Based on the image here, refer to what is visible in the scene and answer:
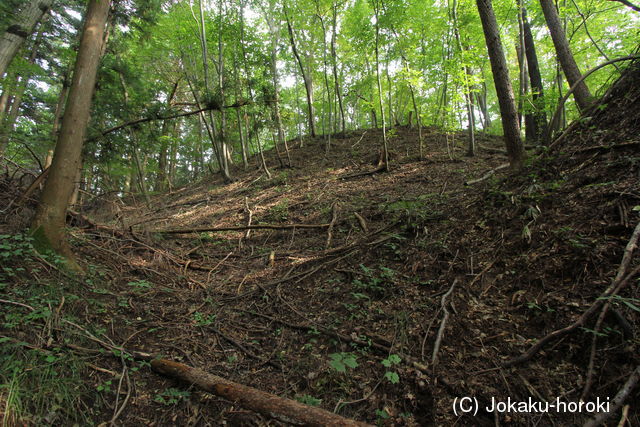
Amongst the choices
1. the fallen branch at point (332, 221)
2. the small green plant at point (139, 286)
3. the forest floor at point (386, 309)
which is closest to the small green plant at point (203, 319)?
the forest floor at point (386, 309)

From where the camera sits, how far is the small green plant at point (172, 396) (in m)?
2.38

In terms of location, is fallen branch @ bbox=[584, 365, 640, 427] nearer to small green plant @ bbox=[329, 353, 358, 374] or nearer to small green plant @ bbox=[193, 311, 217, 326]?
small green plant @ bbox=[329, 353, 358, 374]

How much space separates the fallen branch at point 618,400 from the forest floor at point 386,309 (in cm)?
5

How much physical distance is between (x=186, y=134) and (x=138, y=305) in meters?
26.1

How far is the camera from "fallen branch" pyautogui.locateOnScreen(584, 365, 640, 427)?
1684mm

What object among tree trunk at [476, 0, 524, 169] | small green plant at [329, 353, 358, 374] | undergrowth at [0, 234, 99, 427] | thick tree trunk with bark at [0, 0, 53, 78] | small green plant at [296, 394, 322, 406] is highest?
thick tree trunk with bark at [0, 0, 53, 78]

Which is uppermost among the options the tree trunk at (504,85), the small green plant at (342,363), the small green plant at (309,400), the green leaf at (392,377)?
the tree trunk at (504,85)

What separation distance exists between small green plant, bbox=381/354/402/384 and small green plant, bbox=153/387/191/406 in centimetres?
182

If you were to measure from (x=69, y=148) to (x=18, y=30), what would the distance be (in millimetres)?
3049

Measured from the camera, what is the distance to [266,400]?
2.10m

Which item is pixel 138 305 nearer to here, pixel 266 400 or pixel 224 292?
pixel 224 292

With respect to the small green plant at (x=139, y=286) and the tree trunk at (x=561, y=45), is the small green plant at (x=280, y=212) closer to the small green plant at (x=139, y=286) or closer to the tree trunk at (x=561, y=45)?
the small green plant at (x=139, y=286)

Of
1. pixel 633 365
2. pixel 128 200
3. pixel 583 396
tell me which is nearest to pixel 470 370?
pixel 583 396

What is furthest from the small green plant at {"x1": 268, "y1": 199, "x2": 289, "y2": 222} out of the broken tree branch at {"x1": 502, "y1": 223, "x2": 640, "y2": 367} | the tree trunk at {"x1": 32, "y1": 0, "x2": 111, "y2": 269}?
the broken tree branch at {"x1": 502, "y1": 223, "x2": 640, "y2": 367}
